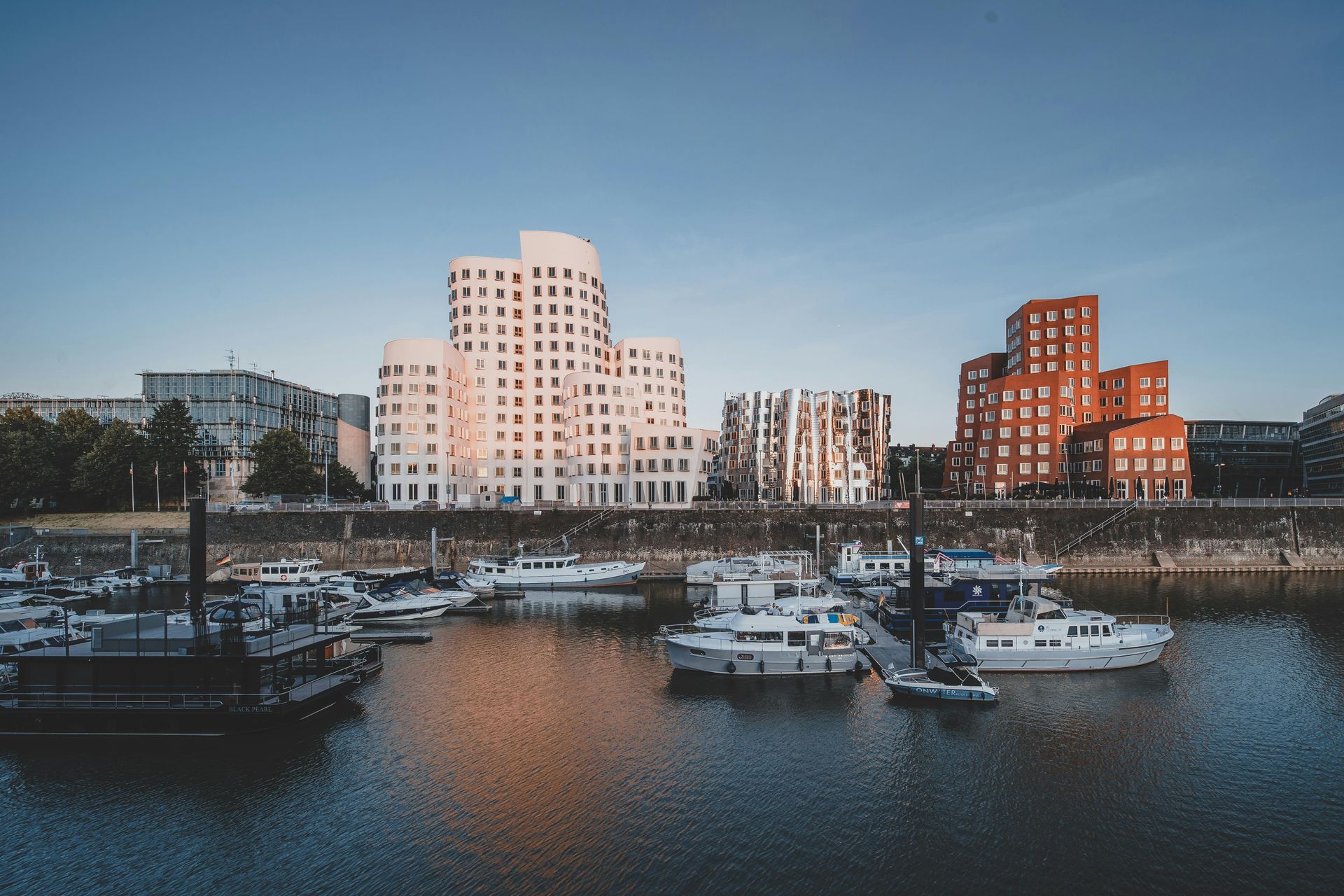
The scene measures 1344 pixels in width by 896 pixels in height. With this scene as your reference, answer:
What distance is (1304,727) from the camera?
34719 millimetres

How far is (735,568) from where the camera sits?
258ft

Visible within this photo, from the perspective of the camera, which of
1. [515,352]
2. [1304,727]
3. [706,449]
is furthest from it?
[515,352]

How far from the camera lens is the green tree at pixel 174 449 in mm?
118188

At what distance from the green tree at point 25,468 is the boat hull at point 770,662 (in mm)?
116738

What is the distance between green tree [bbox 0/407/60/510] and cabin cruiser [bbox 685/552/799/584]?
101 m

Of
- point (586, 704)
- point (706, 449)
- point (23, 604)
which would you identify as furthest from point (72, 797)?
point (706, 449)

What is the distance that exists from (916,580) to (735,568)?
37.0 m

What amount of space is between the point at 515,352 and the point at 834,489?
62844 mm

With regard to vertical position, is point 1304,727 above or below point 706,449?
below

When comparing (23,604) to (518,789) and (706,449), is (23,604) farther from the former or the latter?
(706,449)

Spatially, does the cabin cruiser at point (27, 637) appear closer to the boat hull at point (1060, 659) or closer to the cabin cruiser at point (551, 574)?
the cabin cruiser at point (551, 574)

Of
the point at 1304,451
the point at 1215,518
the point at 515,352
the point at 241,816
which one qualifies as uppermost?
the point at 515,352

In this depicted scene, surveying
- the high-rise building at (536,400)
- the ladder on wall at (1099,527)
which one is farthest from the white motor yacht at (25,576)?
the ladder on wall at (1099,527)

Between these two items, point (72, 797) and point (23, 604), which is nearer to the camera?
point (72, 797)
